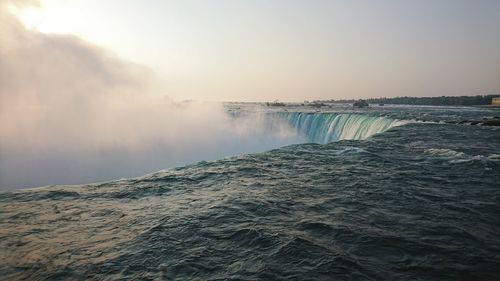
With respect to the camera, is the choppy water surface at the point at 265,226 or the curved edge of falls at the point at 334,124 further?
the curved edge of falls at the point at 334,124

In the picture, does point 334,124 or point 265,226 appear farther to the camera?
point 334,124

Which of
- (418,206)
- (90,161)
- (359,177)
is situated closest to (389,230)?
(418,206)

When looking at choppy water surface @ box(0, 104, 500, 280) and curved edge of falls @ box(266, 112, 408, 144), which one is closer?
choppy water surface @ box(0, 104, 500, 280)

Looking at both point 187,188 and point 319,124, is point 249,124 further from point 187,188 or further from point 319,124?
point 187,188

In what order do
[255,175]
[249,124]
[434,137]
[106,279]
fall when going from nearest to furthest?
[106,279] < [255,175] < [434,137] < [249,124]
